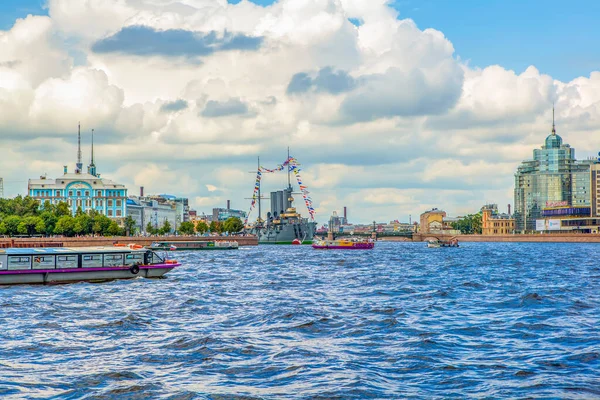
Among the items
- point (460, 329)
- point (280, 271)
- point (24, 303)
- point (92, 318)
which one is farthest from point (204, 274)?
point (460, 329)

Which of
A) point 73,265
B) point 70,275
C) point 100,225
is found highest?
point 100,225

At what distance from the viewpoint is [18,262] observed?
54594mm

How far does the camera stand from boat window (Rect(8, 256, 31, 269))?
54.4m

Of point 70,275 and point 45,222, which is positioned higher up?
point 45,222

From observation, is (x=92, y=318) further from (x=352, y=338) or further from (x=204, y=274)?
(x=204, y=274)

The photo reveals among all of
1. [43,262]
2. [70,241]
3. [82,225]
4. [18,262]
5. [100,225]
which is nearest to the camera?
Result: [18,262]

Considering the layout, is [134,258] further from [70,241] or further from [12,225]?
[12,225]

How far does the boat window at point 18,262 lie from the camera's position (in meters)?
54.4

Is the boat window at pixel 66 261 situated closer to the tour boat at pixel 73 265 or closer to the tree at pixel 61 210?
the tour boat at pixel 73 265

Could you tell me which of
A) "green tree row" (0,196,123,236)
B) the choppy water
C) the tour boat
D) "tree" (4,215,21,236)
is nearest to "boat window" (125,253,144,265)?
the tour boat

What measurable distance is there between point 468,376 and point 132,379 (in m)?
9.96

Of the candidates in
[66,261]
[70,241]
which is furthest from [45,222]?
[66,261]

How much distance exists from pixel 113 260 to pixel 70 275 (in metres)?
3.45

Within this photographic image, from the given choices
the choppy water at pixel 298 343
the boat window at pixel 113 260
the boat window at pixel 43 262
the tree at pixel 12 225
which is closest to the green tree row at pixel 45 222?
the tree at pixel 12 225
